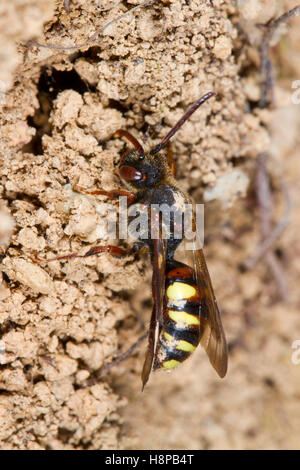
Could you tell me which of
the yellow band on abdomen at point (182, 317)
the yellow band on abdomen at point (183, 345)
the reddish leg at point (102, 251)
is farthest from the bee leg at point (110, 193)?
the yellow band on abdomen at point (183, 345)

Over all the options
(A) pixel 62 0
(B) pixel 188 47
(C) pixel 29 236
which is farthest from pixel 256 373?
(A) pixel 62 0

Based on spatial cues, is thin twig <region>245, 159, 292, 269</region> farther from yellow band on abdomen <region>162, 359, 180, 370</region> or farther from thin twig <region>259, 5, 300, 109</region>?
yellow band on abdomen <region>162, 359, 180, 370</region>

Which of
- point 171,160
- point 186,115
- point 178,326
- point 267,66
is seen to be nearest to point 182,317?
point 178,326

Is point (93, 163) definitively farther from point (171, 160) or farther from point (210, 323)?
point (210, 323)

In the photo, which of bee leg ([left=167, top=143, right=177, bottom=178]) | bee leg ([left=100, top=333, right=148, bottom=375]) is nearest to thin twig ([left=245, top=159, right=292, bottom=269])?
bee leg ([left=167, top=143, right=177, bottom=178])

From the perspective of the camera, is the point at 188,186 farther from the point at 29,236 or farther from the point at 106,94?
the point at 29,236

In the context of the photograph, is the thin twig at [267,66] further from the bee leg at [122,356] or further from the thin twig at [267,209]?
the bee leg at [122,356]
